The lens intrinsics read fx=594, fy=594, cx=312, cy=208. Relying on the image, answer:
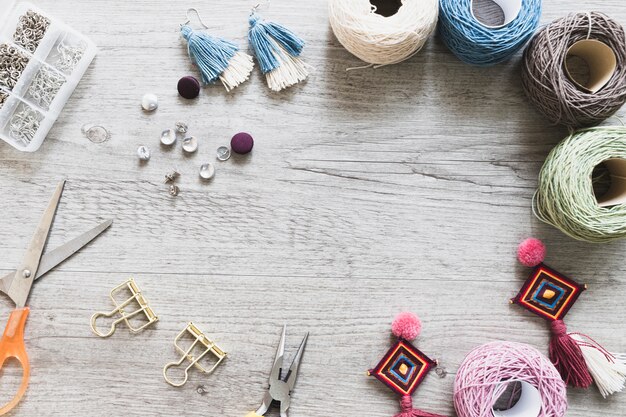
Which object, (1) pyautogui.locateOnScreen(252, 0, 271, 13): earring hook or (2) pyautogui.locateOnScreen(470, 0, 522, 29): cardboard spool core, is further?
(1) pyautogui.locateOnScreen(252, 0, 271, 13): earring hook

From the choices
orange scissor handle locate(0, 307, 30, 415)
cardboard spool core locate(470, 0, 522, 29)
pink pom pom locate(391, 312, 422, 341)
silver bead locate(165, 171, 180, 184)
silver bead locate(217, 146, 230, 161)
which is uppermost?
cardboard spool core locate(470, 0, 522, 29)

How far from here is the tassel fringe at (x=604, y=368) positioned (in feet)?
3.86

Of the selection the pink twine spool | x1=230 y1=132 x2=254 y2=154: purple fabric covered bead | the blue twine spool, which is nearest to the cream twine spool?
the blue twine spool

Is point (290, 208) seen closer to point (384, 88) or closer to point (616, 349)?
point (384, 88)

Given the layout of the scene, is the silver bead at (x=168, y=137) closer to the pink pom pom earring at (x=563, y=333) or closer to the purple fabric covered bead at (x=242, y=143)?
the purple fabric covered bead at (x=242, y=143)

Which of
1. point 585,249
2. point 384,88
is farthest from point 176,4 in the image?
point 585,249

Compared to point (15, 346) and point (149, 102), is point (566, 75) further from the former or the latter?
point (15, 346)

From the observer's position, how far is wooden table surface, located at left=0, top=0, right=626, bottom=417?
47.4 inches

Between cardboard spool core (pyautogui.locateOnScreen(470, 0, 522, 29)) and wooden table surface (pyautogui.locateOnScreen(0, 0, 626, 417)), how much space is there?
0.09m

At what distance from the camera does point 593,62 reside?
1.19m

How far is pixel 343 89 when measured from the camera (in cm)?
123

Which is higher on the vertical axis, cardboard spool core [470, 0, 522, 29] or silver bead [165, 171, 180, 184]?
cardboard spool core [470, 0, 522, 29]

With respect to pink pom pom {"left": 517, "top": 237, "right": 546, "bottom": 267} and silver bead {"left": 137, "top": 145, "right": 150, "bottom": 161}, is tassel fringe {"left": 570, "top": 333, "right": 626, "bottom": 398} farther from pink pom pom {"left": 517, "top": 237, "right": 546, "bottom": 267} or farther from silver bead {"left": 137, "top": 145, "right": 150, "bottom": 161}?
silver bead {"left": 137, "top": 145, "right": 150, "bottom": 161}

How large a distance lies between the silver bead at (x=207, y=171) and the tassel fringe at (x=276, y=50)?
0.21 metres
